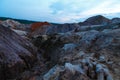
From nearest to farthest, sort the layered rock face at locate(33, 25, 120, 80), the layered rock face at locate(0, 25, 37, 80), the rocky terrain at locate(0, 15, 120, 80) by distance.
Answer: the layered rock face at locate(33, 25, 120, 80), the rocky terrain at locate(0, 15, 120, 80), the layered rock face at locate(0, 25, 37, 80)

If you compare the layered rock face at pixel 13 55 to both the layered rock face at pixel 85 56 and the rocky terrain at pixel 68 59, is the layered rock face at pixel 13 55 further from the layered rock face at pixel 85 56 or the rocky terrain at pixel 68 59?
the layered rock face at pixel 85 56

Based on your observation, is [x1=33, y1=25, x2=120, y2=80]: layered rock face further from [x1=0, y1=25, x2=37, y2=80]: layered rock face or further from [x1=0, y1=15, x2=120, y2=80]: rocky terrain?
[x1=0, y1=25, x2=37, y2=80]: layered rock face

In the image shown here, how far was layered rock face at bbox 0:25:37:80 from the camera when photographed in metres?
8.38

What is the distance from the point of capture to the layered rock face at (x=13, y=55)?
838cm

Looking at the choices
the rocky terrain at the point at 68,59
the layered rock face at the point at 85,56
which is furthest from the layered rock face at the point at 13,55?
the layered rock face at the point at 85,56

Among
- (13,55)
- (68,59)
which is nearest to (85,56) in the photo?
(68,59)

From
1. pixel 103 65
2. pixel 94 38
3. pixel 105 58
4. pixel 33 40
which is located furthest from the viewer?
pixel 33 40

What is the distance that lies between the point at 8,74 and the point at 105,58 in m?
3.22

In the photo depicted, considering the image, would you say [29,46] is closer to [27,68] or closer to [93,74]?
[27,68]

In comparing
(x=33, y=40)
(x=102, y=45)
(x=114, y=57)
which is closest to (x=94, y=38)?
(x=102, y=45)

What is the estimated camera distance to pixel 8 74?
845 cm

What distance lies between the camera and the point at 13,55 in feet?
29.3

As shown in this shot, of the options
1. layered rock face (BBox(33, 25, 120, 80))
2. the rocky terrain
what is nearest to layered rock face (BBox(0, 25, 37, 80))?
the rocky terrain

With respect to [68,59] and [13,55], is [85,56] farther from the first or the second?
[13,55]
